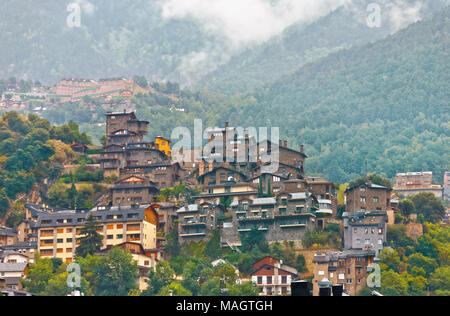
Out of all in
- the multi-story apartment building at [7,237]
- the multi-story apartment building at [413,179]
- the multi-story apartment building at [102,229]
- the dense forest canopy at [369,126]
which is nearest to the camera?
the multi-story apartment building at [102,229]

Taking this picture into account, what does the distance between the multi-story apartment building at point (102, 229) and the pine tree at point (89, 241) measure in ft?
3.72

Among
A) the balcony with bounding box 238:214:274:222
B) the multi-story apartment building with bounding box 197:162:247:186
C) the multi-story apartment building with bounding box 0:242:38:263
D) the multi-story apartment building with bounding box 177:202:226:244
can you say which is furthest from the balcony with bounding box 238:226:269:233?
the multi-story apartment building with bounding box 0:242:38:263

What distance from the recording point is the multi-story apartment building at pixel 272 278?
274 feet

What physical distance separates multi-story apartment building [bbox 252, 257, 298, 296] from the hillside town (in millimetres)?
84

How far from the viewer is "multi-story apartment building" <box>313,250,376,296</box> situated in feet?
269

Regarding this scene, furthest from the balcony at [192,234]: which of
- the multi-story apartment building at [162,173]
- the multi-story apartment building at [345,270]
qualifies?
the multi-story apartment building at [162,173]

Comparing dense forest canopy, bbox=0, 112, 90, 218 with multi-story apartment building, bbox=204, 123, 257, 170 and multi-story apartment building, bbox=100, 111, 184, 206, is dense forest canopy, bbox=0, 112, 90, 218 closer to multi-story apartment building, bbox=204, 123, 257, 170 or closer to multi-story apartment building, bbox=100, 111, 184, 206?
multi-story apartment building, bbox=100, 111, 184, 206

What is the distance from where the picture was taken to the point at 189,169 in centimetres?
10900

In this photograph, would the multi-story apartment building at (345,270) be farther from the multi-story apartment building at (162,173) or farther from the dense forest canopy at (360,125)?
the dense forest canopy at (360,125)

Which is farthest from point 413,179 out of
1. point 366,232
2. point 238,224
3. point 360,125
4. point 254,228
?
point 254,228

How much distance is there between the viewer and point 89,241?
8856 centimetres

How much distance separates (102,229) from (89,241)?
106 inches
